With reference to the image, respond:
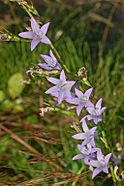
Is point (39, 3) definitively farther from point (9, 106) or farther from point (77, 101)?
point (77, 101)

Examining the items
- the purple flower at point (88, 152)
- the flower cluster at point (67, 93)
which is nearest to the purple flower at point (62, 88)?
the flower cluster at point (67, 93)

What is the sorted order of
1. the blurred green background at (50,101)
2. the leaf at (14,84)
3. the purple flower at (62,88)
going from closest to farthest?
the purple flower at (62,88) < the blurred green background at (50,101) < the leaf at (14,84)

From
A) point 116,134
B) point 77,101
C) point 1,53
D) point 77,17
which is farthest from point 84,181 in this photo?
point 77,17

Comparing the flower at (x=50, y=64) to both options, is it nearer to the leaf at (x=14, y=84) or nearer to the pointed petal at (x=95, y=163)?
the pointed petal at (x=95, y=163)

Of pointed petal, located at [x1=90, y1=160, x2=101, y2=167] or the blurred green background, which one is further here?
the blurred green background

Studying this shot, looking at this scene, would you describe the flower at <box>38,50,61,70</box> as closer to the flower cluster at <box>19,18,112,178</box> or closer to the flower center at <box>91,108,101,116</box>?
the flower cluster at <box>19,18,112,178</box>

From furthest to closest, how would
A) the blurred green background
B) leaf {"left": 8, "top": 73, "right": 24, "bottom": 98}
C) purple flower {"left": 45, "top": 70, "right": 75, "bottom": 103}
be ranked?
1. leaf {"left": 8, "top": 73, "right": 24, "bottom": 98}
2. the blurred green background
3. purple flower {"left": 45, "top": 70, "right": 75, "bottom": 103}

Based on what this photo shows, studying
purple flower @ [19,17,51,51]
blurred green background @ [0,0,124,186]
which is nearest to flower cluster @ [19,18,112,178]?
purple flower @ [19,17,51,51]

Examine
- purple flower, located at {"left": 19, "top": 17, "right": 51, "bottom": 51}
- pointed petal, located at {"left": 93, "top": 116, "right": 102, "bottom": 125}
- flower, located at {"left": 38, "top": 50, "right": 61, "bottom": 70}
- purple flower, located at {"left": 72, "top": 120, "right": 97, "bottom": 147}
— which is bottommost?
purple flower, located at {"left": 72, "top": 120, "right": 97, "bottom": 147}

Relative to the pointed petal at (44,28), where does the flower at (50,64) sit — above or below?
below

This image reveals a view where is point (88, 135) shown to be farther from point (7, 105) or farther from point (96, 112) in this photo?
point (7, 105)
